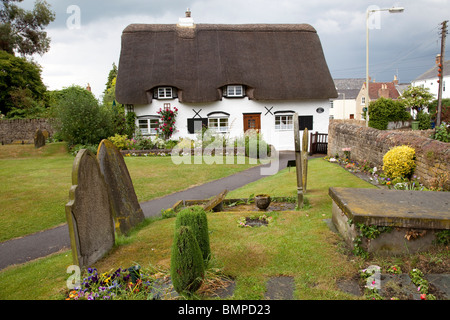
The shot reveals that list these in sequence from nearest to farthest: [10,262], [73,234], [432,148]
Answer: [73,234] → [10,262] → [432,148]

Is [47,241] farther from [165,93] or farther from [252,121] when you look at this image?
[252,121]

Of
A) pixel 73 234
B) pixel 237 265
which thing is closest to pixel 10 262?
pixel 73 234

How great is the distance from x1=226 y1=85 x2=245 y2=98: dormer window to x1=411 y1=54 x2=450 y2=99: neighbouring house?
36.9 metres

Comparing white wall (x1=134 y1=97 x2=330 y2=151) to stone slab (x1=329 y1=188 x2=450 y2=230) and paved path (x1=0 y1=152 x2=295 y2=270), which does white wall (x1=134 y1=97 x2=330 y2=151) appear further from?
stone slab (x1=329 y1=188 x2=450 y2=230)

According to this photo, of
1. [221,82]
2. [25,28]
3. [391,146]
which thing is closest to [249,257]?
[391,146]

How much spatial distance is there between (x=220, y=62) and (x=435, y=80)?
157ft

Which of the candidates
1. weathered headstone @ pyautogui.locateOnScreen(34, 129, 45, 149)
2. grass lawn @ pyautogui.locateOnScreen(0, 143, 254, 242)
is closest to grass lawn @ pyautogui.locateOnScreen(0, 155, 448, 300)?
grass lawn @ pyautogui.locateOnScreen(0, 143, 254, 242)

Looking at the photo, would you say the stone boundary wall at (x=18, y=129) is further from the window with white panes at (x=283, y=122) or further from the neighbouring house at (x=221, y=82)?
the window with white panes at (x=283, y=122)

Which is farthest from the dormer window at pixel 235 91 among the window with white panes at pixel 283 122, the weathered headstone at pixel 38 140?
the weathered headstone at pixel 38 140

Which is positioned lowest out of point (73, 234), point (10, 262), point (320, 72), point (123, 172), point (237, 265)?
point (10, 262)

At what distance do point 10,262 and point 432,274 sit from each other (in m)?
6.52

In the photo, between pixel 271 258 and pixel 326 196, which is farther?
pixel 326 196
